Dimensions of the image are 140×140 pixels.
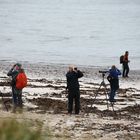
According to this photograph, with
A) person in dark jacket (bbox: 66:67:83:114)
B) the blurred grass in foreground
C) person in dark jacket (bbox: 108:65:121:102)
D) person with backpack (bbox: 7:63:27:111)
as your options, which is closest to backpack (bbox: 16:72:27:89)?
person with backpack (bbox: 7:63:27:111)

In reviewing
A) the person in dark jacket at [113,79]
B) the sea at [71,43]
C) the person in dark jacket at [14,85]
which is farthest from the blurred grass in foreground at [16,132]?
the sea at [71,43]

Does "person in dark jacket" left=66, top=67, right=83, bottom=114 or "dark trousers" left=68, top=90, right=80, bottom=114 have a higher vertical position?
"person in dark jacket" left=66, top=67, right=83, bottom=114

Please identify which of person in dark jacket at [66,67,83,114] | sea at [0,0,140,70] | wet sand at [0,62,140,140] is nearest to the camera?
wet sand at [0,62,140,140]

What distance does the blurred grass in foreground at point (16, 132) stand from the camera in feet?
16.5

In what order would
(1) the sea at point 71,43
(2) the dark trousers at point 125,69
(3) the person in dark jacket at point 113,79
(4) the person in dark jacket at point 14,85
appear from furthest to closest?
1. (1) the sea at point 71,43
2. (2) the dark trousers at point 125,69
3. (3) the person in dark jacket at point 113,79
4. (4) the person in dark jacket at point 14,85

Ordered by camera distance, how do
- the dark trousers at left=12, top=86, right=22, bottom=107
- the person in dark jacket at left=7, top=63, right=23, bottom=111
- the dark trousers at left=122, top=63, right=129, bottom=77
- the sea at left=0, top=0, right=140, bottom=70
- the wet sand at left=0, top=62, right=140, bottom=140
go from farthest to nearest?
the sea at left=0, top=0, right=140, bottom=70, the dark trousers at left=122, top=63, right=129, bottom=77, the dark trousers at left=12, top=86, right=22, bottom=107, the person in dark jacket at left=7, top=63, right=23, bottom=111, the wet sand at left=0, top=62, right=140, bottom=140

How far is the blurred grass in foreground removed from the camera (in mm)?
5031

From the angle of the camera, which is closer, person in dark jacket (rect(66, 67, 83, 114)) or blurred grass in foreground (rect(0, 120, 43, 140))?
blurred grass in foreground (rect(0, 120, 43, 140))

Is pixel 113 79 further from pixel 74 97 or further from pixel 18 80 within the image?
pixel 18 80

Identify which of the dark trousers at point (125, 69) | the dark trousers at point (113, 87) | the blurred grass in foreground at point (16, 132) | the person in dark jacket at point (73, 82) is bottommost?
the dark trousers at point (125, 69)

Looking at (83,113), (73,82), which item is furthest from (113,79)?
(73,82)

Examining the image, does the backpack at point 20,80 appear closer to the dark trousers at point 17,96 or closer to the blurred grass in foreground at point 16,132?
the dark trousers at point 17,96

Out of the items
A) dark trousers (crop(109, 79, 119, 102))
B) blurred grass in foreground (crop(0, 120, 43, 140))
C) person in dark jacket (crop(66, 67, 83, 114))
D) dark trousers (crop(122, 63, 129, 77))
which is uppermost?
blurred grass in foreground (crop(0, 120, 43, 140))

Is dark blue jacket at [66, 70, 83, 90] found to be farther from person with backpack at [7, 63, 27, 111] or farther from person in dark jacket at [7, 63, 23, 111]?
person in dark jacket at [7, 63, 23, 111]
